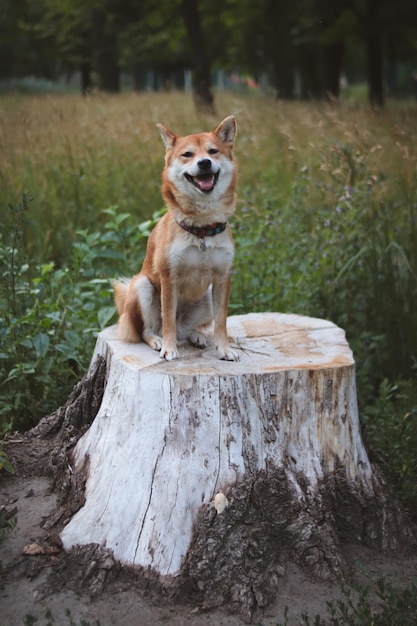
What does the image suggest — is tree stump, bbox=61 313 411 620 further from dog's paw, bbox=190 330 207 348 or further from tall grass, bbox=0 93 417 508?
tall grass, bbox=0 93 417 508

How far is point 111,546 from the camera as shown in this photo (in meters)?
3.09

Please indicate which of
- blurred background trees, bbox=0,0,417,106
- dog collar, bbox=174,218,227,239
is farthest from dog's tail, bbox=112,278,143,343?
blurred background trees, bbox=0,0,417,106

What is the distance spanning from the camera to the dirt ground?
9.38ft

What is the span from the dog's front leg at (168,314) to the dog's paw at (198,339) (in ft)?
0.93

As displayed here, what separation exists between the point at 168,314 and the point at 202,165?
0.85 metres

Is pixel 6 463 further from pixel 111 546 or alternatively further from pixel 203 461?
pixel 203 461

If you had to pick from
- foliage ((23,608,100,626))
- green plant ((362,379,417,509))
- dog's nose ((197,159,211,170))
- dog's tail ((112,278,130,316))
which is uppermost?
dog's nose ((197,159,211,170))

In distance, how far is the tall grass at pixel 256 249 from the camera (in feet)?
14.7

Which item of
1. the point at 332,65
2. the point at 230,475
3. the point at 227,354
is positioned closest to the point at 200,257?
the point at 227,354

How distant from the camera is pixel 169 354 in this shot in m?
3.69

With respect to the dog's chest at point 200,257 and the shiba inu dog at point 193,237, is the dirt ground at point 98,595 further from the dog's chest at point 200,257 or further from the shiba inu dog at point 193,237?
the dog's chest at point 200,257

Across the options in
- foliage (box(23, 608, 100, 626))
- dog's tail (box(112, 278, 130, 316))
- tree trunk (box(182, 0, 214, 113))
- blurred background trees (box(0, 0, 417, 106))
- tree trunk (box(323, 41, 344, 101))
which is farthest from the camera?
tree trunk (box(323, 41, 344, 101))

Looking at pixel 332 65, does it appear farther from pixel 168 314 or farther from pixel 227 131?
pixel 168 314

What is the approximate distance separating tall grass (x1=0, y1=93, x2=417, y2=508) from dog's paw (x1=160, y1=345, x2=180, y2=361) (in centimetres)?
81
